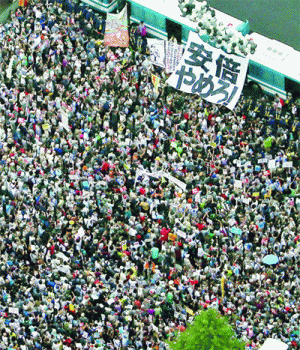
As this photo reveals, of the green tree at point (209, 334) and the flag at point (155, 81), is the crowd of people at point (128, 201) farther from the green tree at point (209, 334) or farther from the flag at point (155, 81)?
the green tree at point (209, 334)

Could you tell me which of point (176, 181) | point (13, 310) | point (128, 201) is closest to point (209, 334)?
point (13, 310)

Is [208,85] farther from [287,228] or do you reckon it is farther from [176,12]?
[287,228]

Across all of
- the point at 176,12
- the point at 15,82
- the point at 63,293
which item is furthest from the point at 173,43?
the point at 63,293

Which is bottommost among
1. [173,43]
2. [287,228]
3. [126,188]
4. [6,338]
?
[6,338]

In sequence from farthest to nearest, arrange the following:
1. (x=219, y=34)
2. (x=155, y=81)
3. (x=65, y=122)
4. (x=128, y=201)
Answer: (x=219, y=34), (x=155, y=81), (x=65, y=122), (x=128, y=201)

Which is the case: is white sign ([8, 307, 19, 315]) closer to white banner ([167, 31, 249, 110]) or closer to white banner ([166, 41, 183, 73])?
white banner ([167, 31, 249, 110])

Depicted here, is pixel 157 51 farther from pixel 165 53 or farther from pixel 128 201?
pixel 128 201
